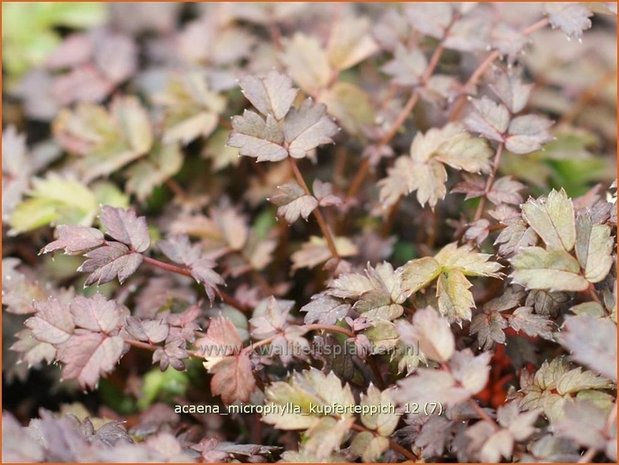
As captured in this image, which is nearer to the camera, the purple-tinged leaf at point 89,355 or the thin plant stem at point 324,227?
the purple-tinged leaf at point 89,355

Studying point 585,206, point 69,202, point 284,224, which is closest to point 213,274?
point 284,224

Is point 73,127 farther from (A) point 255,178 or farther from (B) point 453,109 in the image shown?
(B) point 453,109

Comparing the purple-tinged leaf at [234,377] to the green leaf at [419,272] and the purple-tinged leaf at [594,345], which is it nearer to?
the green leaf at [419,272]

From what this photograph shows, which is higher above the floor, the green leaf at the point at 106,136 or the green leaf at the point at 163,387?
the green leaf at the point at 106,136

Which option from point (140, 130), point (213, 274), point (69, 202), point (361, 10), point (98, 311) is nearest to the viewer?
point (98, 311)

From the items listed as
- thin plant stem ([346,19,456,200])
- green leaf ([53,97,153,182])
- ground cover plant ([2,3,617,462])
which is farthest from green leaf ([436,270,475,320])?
green leaf ([53,97,153,182])

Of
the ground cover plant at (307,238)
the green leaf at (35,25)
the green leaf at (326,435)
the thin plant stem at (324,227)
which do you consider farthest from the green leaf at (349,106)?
the green leaf at (35,25)

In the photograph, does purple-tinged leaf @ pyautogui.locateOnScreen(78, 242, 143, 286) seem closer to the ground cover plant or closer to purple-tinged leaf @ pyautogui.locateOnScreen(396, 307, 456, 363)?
the ground cover plant

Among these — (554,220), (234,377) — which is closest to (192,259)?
(234,377)
